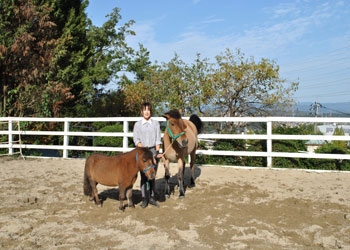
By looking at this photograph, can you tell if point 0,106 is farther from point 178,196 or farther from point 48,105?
point 178,196

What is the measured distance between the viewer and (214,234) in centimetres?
352

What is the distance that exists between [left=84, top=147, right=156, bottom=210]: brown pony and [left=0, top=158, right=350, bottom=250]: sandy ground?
42 cm

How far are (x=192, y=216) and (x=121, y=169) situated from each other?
1265 millimetres

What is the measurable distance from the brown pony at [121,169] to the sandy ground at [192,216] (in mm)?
417

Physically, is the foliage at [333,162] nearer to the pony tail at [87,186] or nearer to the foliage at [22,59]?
the pony tail at [87,186]

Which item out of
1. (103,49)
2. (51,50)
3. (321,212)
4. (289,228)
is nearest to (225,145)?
(321,212)

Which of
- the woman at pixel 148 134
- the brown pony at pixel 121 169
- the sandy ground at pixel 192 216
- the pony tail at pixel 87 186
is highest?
the woman at pixel 148 134

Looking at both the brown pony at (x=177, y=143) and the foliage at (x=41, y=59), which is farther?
the foliage at (x=41, y=59)

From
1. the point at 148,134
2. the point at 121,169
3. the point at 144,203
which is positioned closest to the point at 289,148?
the point at 148,134

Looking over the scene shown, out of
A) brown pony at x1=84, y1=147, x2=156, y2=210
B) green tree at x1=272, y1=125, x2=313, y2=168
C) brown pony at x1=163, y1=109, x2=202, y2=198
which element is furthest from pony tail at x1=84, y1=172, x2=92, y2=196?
green tree at x1=272, y1=125, x2=313, y2=168

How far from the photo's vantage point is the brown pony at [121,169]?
4.17m

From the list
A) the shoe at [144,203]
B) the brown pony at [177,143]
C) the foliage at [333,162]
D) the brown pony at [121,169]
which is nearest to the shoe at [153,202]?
the shoe at [144,203]

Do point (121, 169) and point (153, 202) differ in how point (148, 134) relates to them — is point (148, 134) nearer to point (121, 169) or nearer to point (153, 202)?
point (121, 169)

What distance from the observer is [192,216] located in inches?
164
